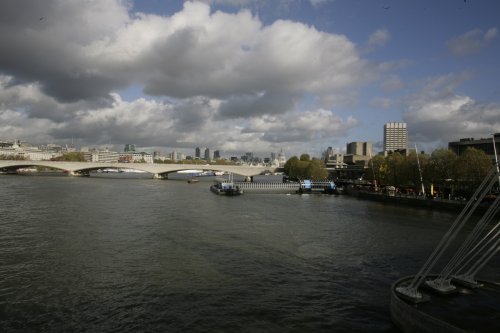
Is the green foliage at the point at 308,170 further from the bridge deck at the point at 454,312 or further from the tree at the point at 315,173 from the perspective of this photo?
the bridge deck at the point at 454,312

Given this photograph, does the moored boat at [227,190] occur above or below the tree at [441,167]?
below

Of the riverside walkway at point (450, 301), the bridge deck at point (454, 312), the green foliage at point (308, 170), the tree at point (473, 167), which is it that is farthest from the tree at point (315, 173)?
the bridge deck at point (454, 312)

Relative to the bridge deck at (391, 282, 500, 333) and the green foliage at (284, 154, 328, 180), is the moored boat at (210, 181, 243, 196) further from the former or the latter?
the bridge deck at (391, 282, 500, 333)

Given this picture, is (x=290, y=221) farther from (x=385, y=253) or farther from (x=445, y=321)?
(x=445, y=321)

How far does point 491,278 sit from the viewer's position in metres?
16.7

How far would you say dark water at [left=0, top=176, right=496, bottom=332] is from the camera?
12.3 metres

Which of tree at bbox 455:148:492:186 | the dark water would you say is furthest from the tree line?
the dark water

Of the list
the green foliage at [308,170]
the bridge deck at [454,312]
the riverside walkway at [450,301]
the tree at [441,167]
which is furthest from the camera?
the green foliage at [308,170]

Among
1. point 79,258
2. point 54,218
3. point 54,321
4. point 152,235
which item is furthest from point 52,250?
point 54,218

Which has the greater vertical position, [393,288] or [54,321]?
[393,288]

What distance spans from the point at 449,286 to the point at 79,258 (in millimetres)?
14833

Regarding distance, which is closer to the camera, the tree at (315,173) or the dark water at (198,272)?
the dark water at (198,272)

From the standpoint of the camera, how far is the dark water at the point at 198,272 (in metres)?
12.3

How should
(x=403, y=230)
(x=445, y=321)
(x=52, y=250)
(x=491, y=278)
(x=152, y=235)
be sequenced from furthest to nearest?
(x=403, y=230)
(x=152, y=235)
(x=52, y=250)
(x=491, y=278)
(x=445, y=321)
